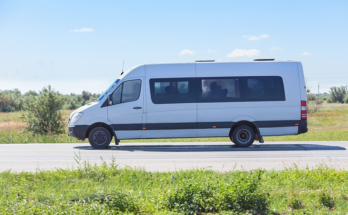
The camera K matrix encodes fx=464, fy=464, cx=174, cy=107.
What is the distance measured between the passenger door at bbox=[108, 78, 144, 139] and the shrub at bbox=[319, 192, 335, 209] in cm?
903

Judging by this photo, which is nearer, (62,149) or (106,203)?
(106,203)

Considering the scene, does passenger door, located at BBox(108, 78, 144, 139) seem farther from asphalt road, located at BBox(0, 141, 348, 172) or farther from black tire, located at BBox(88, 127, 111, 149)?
asphalt road, located at BBox(0, 141, 348, 172)

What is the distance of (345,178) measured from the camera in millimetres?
8953

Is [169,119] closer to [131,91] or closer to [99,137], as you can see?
[131,91]

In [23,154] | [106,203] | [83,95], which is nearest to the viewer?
[106,203]

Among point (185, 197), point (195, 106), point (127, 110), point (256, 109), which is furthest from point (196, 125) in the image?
point (185, 197)

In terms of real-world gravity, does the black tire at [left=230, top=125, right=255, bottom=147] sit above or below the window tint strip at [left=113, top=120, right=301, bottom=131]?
below

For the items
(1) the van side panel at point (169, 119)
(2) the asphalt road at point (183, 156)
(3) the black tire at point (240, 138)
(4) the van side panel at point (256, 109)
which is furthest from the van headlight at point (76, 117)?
(3) the black tire at point (240, 138)

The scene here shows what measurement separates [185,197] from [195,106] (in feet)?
28.9

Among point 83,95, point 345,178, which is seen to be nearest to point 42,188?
point 345,178

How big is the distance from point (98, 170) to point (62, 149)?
6.57m

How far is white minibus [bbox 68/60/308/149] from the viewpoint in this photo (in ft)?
51.0

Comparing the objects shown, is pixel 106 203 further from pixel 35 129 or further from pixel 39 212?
pixel 35 129

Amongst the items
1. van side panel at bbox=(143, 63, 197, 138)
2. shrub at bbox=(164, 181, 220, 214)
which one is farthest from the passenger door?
shrub at bbox=(164, 181, 220, 214)
